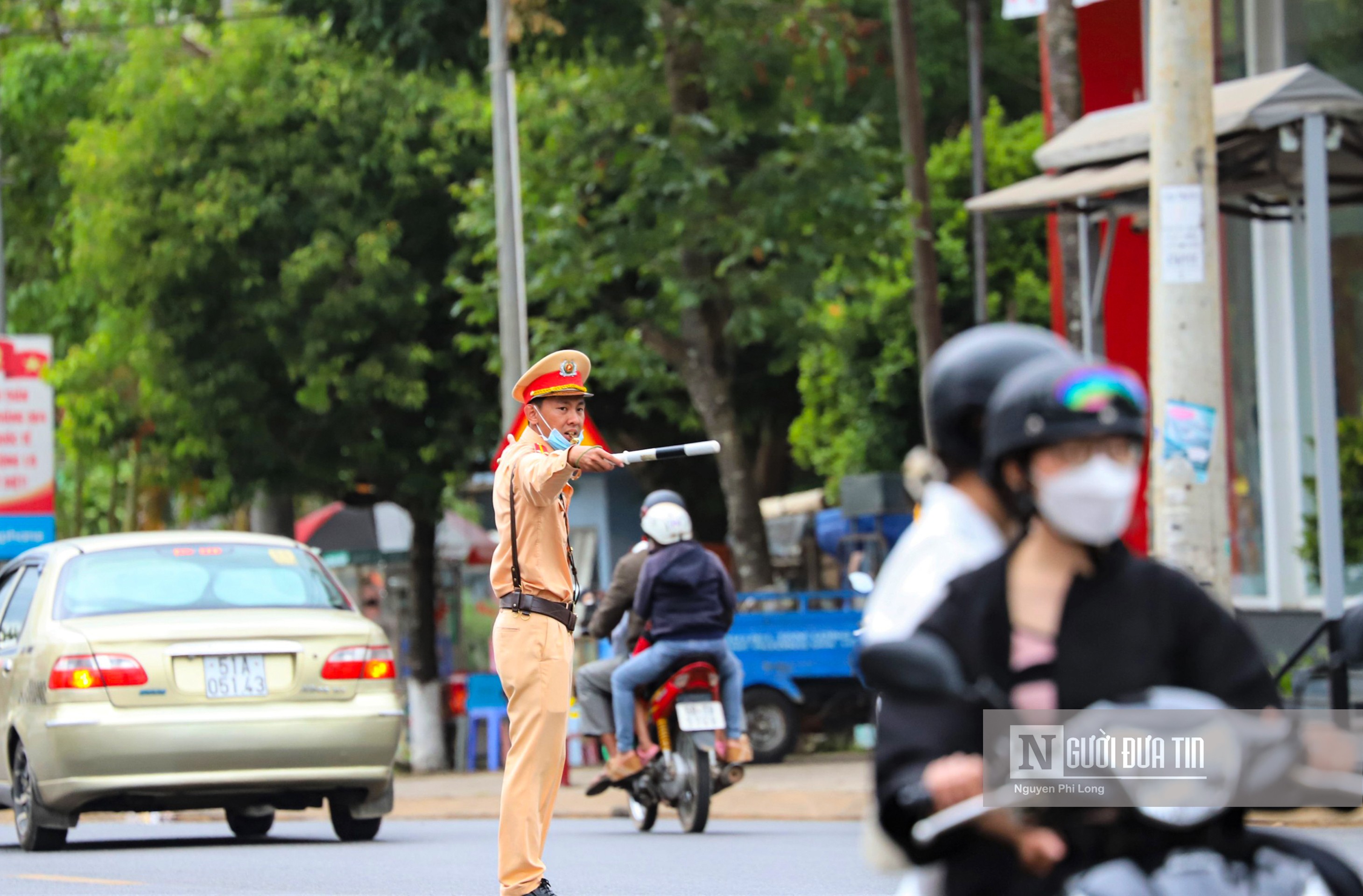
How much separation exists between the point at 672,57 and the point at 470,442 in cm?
617

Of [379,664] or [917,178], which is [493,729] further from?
[379,664]

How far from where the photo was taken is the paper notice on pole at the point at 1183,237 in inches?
433

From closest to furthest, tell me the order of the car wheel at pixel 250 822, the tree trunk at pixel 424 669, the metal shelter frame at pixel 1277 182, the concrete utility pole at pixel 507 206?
the metal shelter frame at pixel 1277 182, the car wheel at pixel 250 822, the concrete utility pole at pixel 507 206, the tree trunk at pixel 424 669

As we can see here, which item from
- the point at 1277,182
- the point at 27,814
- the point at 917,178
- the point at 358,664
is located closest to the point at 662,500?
the point at 358,664

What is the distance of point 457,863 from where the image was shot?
1046 cm

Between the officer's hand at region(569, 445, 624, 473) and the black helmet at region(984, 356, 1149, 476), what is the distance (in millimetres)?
3618

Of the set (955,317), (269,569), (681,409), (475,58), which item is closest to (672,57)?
(475,58)

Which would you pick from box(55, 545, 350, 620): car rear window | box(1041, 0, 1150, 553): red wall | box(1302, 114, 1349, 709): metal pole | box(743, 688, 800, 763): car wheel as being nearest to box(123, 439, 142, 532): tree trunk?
box(743, 688, 800, 763): car wheel

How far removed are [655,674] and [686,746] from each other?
465 millimetres

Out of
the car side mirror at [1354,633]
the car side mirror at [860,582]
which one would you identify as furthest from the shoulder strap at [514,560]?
the car side mirror at [1354,633]

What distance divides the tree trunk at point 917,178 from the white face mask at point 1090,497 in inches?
786

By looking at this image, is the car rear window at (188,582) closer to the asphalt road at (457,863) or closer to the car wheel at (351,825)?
the car wheel at (351,825)

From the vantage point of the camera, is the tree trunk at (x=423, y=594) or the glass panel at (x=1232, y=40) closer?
the glass panel at (x=1232, y=40)

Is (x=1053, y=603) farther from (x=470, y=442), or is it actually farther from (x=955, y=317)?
(x=955, y=317)
